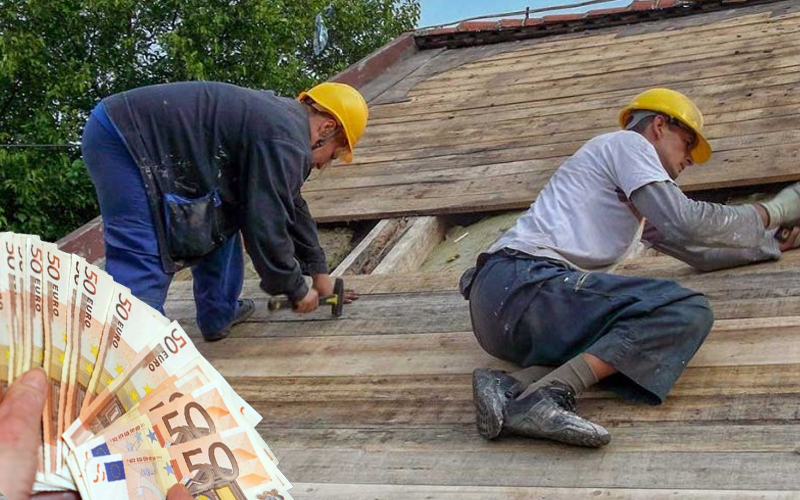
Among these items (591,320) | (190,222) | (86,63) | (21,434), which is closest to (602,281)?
(591,320)

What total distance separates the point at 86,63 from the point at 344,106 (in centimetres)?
724

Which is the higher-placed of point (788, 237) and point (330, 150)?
point (330, 150)

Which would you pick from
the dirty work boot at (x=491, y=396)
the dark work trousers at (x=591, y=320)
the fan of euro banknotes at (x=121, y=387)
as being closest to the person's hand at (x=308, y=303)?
the dark work trousers at (x=591, y=320)

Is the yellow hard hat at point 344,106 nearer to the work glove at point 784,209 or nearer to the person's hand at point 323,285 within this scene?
the person's hand at point 323,285

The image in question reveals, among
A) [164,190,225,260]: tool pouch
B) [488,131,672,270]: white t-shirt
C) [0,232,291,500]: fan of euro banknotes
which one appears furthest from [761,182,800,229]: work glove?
[0,232,291,500]: fan of euro banknotes

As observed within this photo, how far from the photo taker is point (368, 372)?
3160mm

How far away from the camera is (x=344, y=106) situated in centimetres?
337

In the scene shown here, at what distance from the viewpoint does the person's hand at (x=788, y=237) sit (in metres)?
3.43

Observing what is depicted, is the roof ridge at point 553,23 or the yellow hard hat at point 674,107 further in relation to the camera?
the roof ridge at point 553,23

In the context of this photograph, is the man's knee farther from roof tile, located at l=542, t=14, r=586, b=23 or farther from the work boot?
roof tile, located at l=542, t=14, r=586, b=23

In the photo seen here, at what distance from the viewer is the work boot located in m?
3.72

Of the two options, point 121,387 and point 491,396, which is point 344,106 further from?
point 121,387

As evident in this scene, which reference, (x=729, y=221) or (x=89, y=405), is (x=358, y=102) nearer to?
(x=729, y=221)

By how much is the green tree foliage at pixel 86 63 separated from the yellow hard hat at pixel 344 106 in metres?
5.82
